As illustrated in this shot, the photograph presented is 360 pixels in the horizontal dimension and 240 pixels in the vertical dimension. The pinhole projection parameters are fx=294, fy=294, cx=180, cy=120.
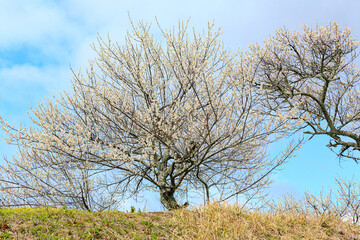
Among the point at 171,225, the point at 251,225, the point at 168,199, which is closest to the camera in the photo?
the point at 171,225

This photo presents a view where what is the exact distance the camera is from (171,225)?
221 inches

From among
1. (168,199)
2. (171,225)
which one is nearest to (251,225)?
(171,225)

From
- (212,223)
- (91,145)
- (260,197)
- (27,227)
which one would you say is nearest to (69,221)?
(27,227)

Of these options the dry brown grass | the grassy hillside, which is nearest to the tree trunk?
the grassy hillside

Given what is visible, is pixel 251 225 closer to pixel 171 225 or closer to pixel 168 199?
pixel 171 225

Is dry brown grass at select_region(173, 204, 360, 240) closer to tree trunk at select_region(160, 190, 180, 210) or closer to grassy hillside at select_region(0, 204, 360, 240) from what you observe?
grassy hillside at select_region(0, 204, 360, 240)

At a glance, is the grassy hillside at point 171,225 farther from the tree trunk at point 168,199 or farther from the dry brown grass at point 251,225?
the tree trunk at point 168,199

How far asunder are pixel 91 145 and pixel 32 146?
1.90 meters

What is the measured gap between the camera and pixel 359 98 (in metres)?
13.4

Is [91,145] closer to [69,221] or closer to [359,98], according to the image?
[69,221]

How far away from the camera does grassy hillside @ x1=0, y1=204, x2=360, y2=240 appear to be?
15.8ft

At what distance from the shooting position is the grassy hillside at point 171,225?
15.8 ft

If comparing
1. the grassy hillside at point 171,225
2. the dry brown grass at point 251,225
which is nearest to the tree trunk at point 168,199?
the grassy hillside at point 171,225

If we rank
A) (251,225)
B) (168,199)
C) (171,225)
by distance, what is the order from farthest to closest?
(168,199) < (251,225) < (171,225)
